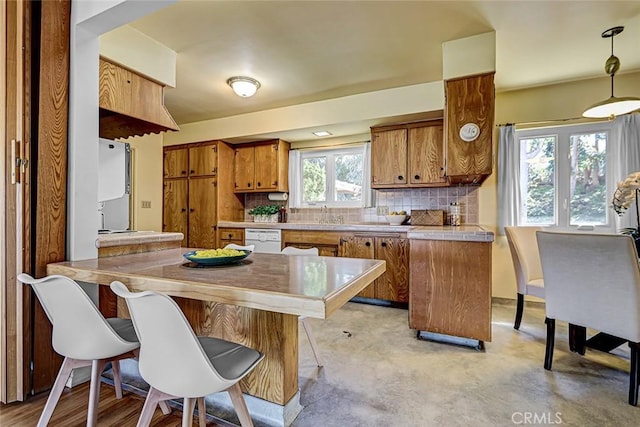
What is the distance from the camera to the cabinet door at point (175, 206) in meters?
4.50

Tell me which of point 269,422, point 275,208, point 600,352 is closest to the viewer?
point 269,422

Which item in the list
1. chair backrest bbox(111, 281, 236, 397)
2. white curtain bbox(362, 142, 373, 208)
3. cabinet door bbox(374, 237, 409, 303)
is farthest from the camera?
white curtain bbox(362, 142, 373, 208)

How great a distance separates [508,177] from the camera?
3299mm

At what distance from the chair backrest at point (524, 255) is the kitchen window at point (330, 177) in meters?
1.85

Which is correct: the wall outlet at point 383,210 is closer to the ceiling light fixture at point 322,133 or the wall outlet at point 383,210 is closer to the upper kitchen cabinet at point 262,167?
the ceiling light fixture at point 322,133

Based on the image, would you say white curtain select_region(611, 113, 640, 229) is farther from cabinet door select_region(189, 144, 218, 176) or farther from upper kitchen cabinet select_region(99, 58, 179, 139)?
cabinet door select_region(189, 144, 218, 176)

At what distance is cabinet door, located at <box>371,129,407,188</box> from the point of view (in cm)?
348

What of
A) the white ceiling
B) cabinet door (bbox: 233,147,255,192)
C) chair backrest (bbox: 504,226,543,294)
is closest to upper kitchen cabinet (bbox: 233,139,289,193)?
cabinet door (bbox: 233,147,255,192)

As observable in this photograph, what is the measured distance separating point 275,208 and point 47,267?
9.81ft

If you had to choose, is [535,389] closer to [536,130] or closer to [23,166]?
[536,130]

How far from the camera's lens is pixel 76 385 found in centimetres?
173

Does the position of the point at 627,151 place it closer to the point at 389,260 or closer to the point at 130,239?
the point at 389,260

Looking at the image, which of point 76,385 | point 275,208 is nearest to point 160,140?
point 275,208

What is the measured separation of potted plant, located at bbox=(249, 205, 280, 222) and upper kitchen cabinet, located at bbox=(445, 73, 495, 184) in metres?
2.62
